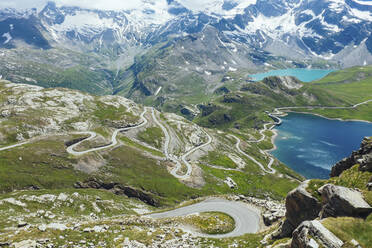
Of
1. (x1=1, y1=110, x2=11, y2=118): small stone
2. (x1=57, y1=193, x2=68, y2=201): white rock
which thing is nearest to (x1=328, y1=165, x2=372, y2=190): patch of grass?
(x1=57, y1=193, x2=68, y2=201): white rock

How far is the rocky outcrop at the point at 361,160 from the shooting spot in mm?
43862

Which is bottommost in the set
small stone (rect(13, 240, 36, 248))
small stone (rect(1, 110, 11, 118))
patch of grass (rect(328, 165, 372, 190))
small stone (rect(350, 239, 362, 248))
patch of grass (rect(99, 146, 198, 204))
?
patch of grass (rect(99, 146, 198, 204))

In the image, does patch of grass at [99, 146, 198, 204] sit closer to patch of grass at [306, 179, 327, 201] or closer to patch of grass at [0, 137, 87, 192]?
patch of grass at [0, 137, 87, 192]

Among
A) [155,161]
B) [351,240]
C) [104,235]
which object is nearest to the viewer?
[351,240]

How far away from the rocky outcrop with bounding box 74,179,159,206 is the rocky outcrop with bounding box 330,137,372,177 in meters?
77.7

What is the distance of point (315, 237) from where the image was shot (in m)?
27.1

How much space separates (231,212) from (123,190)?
56151 millimetres

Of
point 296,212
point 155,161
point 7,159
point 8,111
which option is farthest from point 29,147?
point 296,212

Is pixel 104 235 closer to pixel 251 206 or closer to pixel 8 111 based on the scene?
pixel 251 206

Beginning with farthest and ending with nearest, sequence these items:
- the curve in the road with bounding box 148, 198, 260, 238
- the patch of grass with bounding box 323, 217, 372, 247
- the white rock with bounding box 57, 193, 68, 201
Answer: the white rock with bounding box 57, 193, 68, 201
the curve in the road with bounding box 148, 198, 260, 238
the patch of grass with bounding box 323, 217, 372, 247

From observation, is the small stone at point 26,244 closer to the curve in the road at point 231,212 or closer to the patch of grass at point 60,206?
the patch of grass at point 60,206

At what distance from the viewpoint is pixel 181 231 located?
54.8m

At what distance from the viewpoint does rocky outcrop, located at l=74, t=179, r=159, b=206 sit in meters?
107

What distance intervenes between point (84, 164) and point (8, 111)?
10484cm
